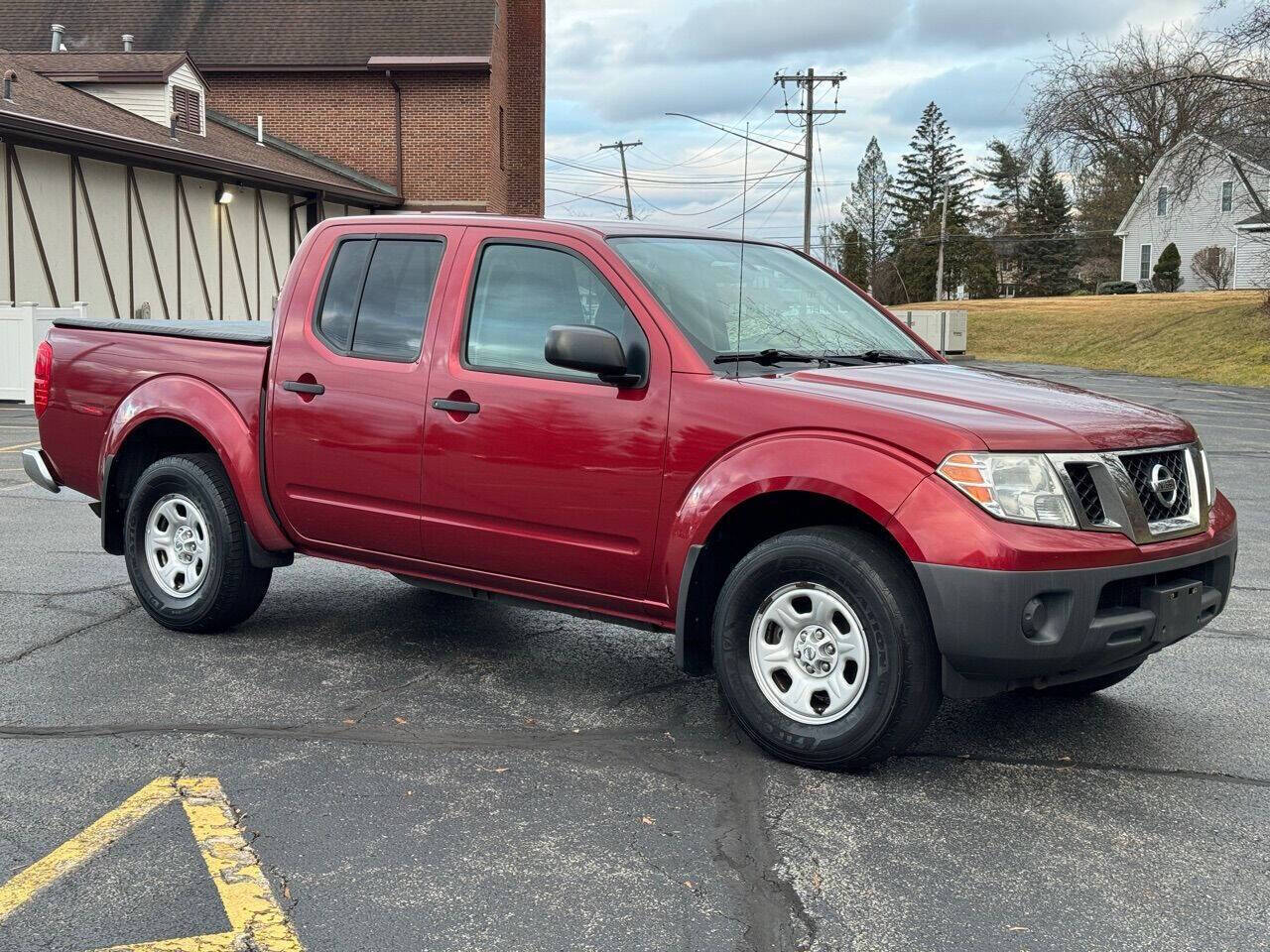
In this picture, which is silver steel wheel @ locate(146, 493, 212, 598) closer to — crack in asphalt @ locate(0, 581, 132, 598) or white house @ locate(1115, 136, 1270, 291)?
crack in asphalt @ locate(0, 581, 132, 598)

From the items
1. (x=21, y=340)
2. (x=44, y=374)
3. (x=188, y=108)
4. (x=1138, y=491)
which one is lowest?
(x=1138, y=491)

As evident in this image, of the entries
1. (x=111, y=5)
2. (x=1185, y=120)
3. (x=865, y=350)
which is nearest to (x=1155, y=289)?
(x=1185, y=120)

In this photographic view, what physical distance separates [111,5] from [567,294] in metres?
38.7

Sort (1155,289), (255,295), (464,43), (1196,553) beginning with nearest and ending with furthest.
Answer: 1. (1196,553)
2. (255,295)
3. (464,43)
4. (1155,289)

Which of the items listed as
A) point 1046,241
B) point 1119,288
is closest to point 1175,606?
point 1119,288

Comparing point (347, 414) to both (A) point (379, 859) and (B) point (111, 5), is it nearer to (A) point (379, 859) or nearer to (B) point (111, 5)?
(A) point (379, 859)

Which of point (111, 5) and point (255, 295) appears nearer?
point (255, 295)

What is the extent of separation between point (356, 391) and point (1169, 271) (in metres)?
64.6

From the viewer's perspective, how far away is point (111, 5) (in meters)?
38.9

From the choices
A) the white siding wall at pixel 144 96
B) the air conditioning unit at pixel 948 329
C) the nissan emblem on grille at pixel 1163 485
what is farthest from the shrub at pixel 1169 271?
the nissan emblem on grille at pixel 1163 485

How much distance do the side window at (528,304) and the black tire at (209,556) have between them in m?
1.58

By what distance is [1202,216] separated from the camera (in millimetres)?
65250

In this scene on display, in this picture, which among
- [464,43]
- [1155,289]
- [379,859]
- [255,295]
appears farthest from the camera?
[1155,289]

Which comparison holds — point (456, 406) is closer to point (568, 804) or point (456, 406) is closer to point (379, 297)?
point (379, 297)
